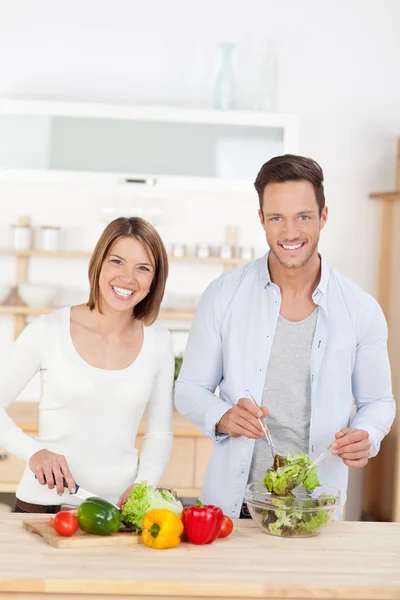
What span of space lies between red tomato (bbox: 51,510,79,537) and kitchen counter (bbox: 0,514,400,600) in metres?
0.05

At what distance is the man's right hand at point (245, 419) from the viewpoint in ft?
7.40

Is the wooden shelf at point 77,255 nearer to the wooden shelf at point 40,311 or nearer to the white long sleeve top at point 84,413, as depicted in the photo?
the wooden shelf at point 40,311

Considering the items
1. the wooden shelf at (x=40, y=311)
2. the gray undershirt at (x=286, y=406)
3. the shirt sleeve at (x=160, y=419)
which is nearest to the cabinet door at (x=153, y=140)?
the wooden shelf at (x=40, y=311)

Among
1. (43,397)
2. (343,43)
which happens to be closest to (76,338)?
(43,397)

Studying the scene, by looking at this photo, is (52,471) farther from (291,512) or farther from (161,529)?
(291,512)

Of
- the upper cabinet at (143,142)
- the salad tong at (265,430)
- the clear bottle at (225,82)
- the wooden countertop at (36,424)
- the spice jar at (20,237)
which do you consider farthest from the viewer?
the spice jar at (20,237)

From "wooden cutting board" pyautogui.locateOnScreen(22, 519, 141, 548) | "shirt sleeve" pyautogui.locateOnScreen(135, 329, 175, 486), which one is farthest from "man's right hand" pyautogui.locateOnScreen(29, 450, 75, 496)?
"shirt sleeve" pyautogui.locateOnScreen(135, 329, 175, 486)

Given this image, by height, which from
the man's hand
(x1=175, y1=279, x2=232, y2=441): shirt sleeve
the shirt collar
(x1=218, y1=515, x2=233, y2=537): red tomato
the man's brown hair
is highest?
the man's brown hair

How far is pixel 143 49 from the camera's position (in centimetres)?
487

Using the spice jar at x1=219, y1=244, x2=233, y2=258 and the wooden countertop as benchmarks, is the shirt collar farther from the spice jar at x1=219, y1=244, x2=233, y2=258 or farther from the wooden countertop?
the spice jar at x1=219, y1=244, x2=233, y2=258

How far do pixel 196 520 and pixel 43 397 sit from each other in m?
0.70

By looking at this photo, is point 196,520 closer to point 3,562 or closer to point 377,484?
point 3,562

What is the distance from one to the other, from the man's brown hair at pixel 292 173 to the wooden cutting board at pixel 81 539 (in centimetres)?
103

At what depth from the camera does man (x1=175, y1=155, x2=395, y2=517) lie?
2453 millimetres
